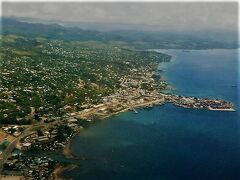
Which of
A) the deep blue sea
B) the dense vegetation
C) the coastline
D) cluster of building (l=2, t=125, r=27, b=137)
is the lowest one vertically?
the coastline

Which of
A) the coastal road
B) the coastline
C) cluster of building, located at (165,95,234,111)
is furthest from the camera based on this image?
cluster of building, located at (165,95,234,111)

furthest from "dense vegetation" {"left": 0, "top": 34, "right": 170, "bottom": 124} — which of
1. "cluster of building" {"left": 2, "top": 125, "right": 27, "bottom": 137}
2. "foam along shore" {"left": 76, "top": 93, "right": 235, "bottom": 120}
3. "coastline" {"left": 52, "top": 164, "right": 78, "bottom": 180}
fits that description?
"coastline" {"left": 52, "top": 164, "right": 78, "bottom": 180}

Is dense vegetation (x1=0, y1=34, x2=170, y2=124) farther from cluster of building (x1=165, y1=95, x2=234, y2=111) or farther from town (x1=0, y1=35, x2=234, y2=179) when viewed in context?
cluster of building (x1=165, y1=95, x2=234, y2=111)

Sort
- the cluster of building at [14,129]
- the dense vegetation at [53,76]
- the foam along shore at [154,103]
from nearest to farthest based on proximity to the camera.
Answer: the cluster of building at [14,129], the dense vegetation at [53,76], the foam along shore at [154,103]

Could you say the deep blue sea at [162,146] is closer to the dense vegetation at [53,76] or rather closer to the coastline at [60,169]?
the coastline at [60,169]

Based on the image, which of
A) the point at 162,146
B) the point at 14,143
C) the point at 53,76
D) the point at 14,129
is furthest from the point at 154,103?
the point at 14,143

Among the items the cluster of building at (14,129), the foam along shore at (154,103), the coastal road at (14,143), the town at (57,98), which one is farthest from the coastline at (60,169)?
the foam along shore at (154,103)

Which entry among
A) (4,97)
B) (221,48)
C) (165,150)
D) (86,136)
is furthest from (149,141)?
(221,48)

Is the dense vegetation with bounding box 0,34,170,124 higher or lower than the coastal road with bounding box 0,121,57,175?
higher
